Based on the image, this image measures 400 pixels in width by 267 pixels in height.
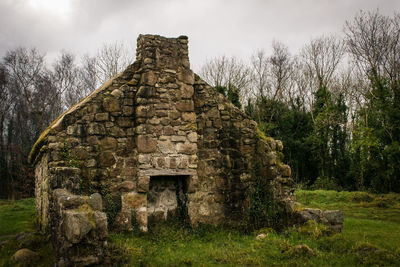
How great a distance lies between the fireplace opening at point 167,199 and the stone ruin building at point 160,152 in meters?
0.03

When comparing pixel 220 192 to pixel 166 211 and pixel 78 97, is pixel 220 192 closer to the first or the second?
pixel 166 211

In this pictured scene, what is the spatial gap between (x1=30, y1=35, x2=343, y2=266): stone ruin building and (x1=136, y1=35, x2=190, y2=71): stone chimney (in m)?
0.03

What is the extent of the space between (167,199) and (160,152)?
1.31 metres

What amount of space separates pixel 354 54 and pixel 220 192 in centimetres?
1752

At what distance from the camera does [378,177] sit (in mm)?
19281

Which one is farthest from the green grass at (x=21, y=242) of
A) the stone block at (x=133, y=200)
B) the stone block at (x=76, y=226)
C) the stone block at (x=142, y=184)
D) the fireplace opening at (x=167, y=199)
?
the fireplace opening at (x=167, y=199)

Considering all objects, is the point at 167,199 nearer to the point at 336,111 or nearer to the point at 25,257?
the point at 25,257

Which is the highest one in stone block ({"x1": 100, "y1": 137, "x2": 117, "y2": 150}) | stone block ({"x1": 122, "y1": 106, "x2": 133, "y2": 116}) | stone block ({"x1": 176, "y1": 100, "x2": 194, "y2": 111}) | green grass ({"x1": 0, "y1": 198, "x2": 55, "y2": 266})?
stone block ({"x1": 176, "y1": 100, "x2": 194, "y2": 111})

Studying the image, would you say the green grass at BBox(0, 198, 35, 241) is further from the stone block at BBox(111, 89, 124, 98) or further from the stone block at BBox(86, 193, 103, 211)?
the stone block at BBox(86, 193, 103, 211)

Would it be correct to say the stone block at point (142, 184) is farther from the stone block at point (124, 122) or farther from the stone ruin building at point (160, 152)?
the stone block at point (124, 122)

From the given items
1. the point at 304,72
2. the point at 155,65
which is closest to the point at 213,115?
the point at 155,65

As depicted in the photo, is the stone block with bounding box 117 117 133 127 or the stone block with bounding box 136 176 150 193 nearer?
the stone block with bounding box 136 176 150 193

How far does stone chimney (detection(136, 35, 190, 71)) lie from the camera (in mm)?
8172

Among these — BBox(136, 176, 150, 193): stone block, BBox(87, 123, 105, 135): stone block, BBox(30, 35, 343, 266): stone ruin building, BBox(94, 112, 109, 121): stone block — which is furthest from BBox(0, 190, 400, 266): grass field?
BBox(94, 112, 109, 121): stone block
